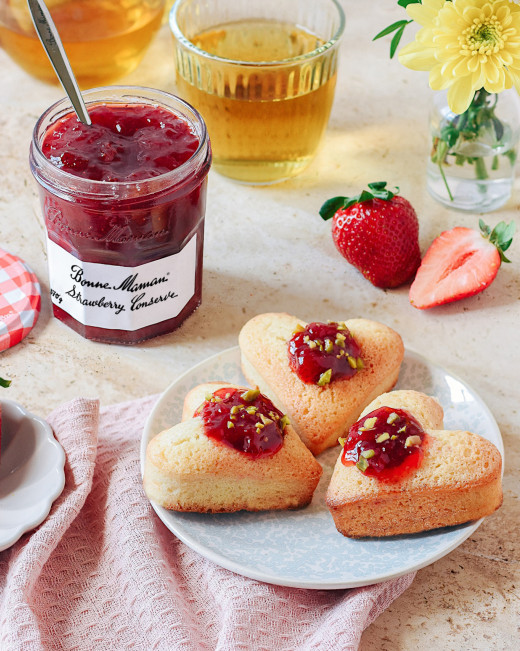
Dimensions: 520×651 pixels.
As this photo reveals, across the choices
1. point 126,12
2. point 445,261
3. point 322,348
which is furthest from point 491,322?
point 126,12

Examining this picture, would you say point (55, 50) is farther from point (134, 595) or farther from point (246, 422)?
point (134, 595)

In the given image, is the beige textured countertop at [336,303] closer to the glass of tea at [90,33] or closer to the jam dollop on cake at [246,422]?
the glass of tea at [90,33]

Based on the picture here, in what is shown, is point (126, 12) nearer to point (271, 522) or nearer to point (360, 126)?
point (360, 126)

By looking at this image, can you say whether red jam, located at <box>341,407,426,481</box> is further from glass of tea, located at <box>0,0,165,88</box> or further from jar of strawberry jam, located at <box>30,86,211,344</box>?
glass of tea, located at <box>0,0,165,88</box>

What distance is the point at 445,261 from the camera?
1679mm

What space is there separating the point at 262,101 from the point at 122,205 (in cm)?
52

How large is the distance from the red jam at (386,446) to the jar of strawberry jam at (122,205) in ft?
1.52

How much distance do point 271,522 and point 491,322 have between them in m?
0.66

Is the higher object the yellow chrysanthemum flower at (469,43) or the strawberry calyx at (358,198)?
the yellow chrysanthemum flower at (469,43)

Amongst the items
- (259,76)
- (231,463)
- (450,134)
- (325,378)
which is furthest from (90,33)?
(231,463)

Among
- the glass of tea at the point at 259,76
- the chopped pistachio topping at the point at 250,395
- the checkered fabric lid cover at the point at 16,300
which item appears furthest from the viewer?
the glass of tea at the point at 259,76

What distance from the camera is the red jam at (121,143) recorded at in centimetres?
138

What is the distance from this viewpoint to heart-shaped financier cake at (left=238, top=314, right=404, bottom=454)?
1331 millimetres

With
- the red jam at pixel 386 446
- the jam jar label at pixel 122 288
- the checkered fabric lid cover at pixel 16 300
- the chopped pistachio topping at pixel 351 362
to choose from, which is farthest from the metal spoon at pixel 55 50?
the red jam at pixel 386 446
